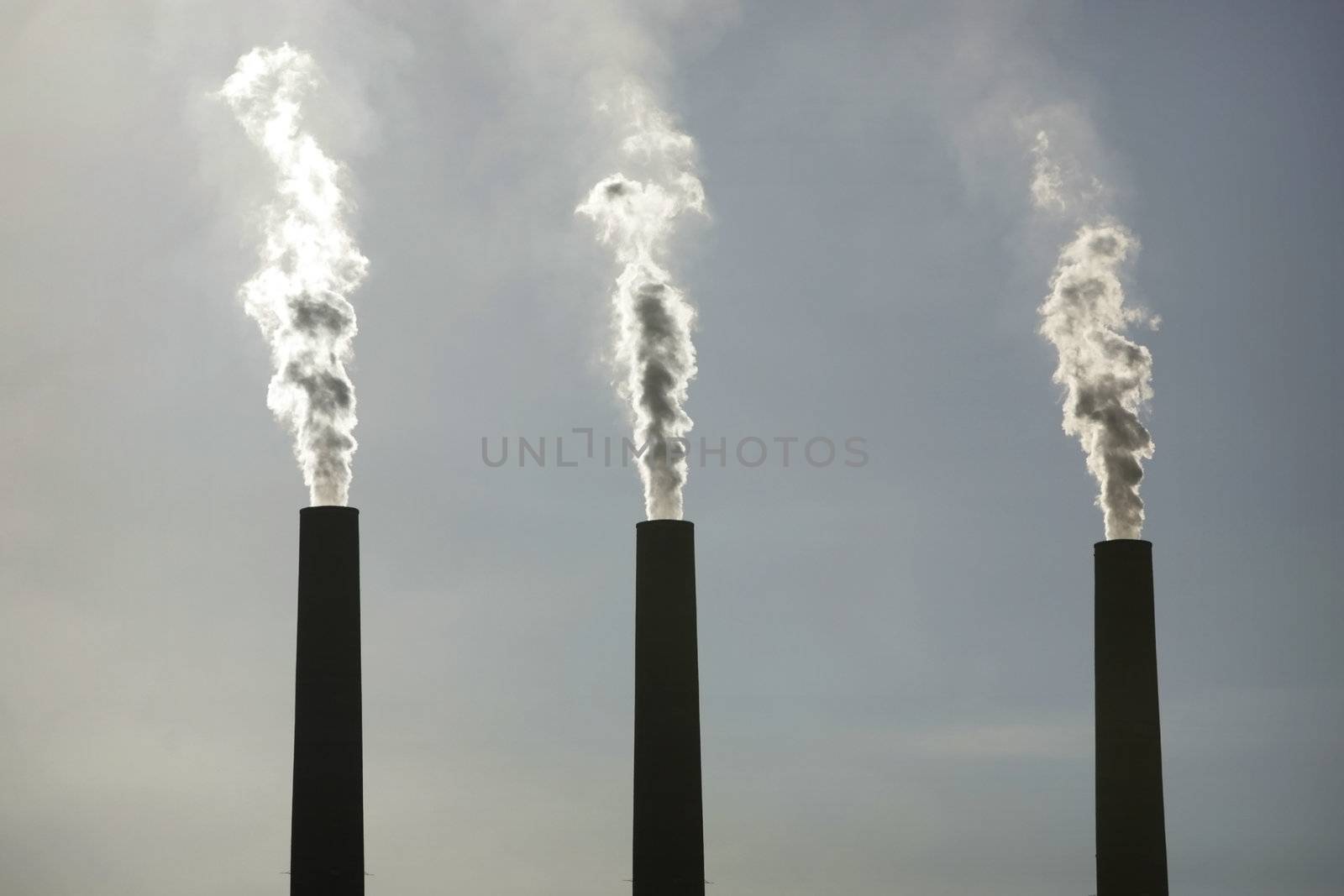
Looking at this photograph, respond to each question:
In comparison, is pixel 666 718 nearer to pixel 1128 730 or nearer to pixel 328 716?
pixel 328 716

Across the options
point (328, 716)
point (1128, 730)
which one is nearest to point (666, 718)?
point (328, 716)

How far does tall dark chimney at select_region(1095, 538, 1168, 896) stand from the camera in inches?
1003

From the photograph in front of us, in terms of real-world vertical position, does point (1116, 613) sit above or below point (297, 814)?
above

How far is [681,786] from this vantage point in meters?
25.0

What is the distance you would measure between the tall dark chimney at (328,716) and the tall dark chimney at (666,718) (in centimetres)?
439

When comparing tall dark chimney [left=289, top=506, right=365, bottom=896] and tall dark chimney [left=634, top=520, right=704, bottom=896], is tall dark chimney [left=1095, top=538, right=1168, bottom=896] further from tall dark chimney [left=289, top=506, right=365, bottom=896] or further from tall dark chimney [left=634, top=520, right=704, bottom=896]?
tall dark chimney [left=289, top=506, right=365, bottom=896]

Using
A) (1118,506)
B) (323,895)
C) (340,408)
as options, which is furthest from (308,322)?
(1118,506)

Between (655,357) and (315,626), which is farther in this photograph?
(655,357)

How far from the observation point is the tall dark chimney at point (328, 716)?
2470 centimetres

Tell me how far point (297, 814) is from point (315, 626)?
2.90 metres

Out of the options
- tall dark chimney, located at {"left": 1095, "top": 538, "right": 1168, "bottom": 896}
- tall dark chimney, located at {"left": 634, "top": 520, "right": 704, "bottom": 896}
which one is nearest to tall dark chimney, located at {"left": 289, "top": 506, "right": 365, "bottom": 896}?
tall dark chimney, located at {"left": 634, "top": 520, "right": 704, "bottom": 896}

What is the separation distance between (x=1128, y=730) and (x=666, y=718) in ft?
24.3

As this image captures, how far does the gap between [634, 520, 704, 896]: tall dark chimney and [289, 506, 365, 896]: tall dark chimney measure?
4389mm

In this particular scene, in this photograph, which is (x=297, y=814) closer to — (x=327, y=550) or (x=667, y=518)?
(x=327, y=550)
